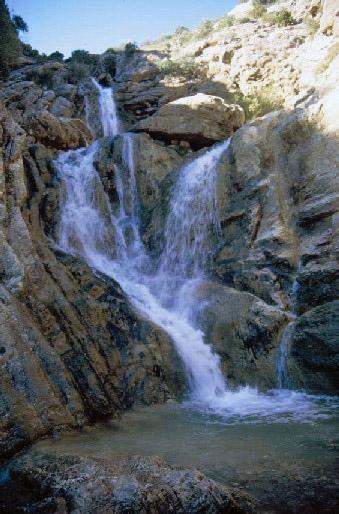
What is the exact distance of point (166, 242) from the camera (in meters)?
14.4

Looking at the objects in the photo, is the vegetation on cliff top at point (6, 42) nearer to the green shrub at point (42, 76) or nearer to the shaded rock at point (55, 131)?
the green shrub at point (42, 76)

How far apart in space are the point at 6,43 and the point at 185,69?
10.7 meters

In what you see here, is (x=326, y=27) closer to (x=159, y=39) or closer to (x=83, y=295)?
(x=83, y=295)

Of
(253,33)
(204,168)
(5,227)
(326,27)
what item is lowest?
(5,227)

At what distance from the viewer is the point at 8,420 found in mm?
5285

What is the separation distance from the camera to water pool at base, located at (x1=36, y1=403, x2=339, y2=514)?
3.61 metres

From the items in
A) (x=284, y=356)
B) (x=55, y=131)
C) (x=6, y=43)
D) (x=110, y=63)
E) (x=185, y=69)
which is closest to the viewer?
(x=284, y=356)

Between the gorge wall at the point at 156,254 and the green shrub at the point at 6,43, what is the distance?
5.00 m

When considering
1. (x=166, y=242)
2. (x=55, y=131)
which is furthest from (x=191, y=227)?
(x=55, y=131)

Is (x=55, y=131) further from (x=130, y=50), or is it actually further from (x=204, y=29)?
(x=204, y=29)

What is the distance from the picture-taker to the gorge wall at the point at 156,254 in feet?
22.0

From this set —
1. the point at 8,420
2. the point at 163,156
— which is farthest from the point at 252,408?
the point at 163,156

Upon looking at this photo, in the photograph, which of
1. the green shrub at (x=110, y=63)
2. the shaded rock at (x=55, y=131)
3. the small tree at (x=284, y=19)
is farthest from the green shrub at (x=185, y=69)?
the shaded rock at (x=55, y=131)

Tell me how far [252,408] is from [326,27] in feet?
63.7
